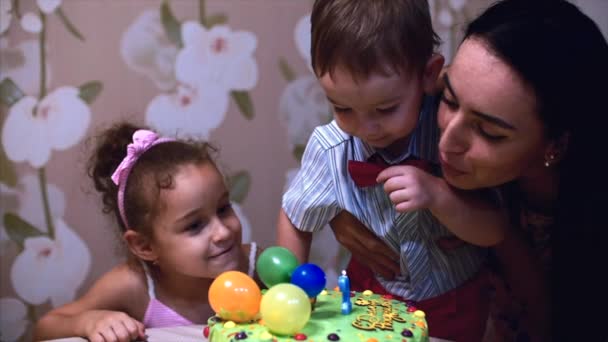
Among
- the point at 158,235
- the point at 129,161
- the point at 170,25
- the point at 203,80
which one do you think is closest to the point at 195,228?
the point at 158,235

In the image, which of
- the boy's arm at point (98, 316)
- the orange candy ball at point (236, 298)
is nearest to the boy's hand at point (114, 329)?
the boy's arm at point (98, 316)

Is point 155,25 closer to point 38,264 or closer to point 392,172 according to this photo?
point 38,264

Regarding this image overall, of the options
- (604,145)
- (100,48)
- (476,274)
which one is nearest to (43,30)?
(100,48)

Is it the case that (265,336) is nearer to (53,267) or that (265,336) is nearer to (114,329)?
(114,329)

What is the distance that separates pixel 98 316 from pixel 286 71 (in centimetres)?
96

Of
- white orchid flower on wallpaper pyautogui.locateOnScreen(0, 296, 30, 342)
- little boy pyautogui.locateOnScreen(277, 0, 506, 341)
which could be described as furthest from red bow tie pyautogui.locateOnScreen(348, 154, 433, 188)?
white orchid flower on wallpaper pyautogui.locateOnScreen(0, 296, 30, 342)

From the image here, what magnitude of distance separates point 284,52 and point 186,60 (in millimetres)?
310

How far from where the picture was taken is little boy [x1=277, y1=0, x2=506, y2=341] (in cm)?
105

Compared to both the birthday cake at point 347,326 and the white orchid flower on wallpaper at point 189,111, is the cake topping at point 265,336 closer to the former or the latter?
the birthday cake at point 347,326

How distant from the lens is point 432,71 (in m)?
1.12

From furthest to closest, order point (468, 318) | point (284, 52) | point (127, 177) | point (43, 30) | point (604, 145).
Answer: point (284, 52) < point (43, 30) < point (127, 177) < point (468, 318) < point (604, 145)

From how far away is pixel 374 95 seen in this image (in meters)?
1.05

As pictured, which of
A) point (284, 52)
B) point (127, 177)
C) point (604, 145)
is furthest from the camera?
point (284, 52)

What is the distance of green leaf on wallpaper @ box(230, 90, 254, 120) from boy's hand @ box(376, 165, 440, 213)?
861mm
